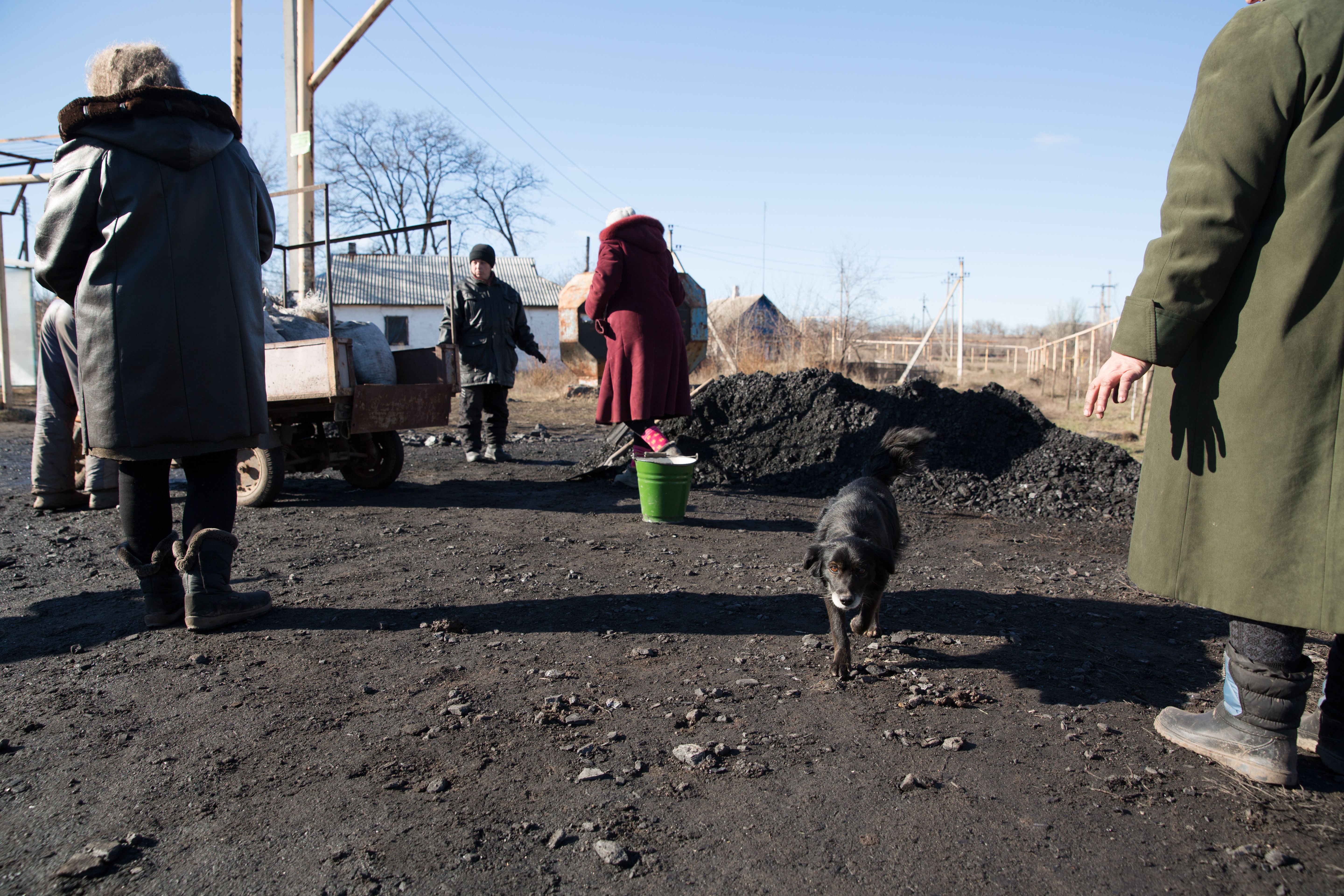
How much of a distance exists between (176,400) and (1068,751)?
10.7 feet

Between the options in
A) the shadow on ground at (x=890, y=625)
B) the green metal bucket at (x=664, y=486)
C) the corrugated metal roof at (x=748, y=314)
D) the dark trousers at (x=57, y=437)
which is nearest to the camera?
the shadow on ground at (x=890, y=625)

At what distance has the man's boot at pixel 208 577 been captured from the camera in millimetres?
3203

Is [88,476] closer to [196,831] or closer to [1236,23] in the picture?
[196,831]

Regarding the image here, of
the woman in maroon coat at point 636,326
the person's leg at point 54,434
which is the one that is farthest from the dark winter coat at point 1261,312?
the person's leg at point 54,434

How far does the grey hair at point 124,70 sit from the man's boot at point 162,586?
1.73 meters

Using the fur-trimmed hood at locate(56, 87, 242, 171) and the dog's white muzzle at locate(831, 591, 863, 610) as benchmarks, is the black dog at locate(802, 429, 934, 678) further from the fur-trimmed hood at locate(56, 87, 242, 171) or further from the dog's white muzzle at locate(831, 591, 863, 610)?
the fur-trimmed hood at locate(56, 87, 242, 171)

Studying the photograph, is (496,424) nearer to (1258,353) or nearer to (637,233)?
(637,233)

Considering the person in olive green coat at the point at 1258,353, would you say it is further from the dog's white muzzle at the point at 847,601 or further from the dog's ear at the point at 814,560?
the dog's ear at the point at 814,560

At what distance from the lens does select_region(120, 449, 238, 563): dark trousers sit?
10.4 feet

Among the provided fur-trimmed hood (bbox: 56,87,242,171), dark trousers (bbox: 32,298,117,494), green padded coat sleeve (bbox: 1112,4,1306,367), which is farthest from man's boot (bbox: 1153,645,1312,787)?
dark trousers (bbox: 32,298,117,494)

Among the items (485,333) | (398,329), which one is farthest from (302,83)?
(398,329)

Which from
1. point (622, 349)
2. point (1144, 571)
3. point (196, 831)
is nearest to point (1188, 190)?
point (1144, 571)

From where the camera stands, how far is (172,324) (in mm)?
3037

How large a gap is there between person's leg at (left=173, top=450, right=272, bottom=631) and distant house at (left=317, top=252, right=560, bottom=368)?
124 feet
